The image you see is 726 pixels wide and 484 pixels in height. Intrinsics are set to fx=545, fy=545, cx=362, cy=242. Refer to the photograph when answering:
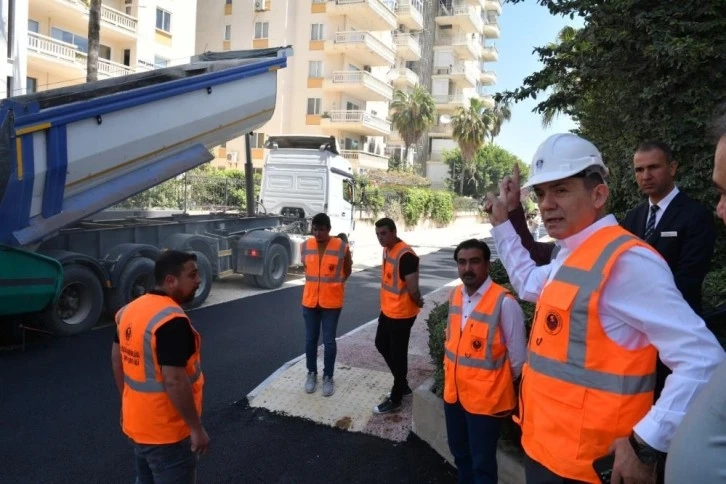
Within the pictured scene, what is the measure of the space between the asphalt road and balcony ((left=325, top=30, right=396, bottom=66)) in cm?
2996

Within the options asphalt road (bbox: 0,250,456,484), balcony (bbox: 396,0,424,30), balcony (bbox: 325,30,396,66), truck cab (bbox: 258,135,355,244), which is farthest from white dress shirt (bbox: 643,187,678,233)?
balcony (bbox: 396,0,424,30)

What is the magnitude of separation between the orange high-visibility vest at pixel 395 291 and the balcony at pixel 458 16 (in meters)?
54.2

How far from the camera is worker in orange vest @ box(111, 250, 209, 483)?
2.44 m

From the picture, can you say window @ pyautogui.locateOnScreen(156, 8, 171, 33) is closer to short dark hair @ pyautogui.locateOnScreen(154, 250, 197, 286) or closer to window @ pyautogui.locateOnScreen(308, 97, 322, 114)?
window @ pyautogui.locateOnScreen(308, 97, 322, 114)

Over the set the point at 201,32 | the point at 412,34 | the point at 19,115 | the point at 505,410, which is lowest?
the point at 505,410

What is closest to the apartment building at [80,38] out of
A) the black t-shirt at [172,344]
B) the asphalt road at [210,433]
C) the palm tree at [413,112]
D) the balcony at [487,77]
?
the asphalt road at [210,433]

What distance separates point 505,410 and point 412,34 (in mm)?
46156

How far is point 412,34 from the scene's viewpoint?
148ft

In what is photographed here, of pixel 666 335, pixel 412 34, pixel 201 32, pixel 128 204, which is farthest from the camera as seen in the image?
pixel 412 34

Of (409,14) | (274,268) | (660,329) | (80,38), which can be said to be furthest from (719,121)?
(409,14)

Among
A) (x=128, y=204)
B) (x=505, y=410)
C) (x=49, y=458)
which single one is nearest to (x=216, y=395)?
(x=49, y=458)

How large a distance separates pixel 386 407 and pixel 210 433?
1493 mm

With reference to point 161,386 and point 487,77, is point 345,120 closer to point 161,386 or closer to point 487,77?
point 161,386

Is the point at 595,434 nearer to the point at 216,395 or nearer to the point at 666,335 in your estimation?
the point at 666,335
